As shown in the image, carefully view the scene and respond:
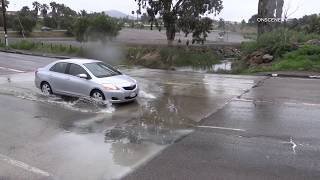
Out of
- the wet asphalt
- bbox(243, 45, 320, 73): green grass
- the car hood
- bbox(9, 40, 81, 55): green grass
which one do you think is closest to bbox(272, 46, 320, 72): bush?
bbox(243, 45, 320, 73): green grass

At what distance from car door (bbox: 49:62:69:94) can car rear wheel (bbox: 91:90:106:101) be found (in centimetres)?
132

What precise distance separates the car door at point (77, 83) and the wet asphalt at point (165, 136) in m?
0.32

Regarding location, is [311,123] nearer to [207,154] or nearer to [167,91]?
[207,154]

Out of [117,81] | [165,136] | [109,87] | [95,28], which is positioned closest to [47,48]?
[95,28]

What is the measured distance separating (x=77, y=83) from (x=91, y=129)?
164 inches

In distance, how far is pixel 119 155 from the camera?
921 cm

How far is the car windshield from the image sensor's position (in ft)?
50.8

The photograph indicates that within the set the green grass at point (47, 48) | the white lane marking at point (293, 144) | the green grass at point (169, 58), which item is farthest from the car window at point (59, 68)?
the green grass at point (47, 48)

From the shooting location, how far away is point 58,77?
52.7ft

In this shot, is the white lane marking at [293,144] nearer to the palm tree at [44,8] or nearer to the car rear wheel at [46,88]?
the car rear wheel at [46,88]

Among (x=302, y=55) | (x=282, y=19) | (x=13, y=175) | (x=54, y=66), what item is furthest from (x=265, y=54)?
(x=13, y=175)

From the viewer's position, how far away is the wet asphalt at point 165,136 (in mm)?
8250

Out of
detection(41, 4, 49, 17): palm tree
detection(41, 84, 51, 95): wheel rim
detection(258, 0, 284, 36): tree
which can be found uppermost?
detection(41, 4, 49, 17): palm tree

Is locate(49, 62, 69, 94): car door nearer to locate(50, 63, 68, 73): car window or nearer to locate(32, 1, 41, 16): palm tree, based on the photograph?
locate(50, 63, 68, 73): car window
